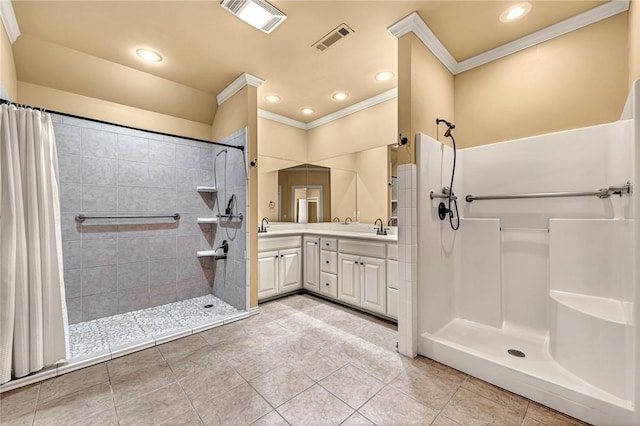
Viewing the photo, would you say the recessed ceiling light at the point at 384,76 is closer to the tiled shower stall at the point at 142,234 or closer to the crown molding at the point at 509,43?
the crown molding at the point at 509,43

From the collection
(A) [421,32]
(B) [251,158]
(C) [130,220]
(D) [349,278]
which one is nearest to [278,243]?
(D) [349,278]

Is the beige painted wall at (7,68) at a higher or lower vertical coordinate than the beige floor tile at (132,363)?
higher

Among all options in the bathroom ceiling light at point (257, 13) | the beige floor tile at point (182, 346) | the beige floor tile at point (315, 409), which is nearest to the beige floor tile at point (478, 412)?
the beige floor tile at point (315, 409)

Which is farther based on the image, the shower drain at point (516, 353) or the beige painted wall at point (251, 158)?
the beige painted wall at point (251, 158)

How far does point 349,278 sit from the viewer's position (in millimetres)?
3070

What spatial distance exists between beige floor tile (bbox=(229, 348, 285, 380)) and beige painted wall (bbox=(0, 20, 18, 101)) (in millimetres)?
2875

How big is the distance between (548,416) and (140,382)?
260 centimetres

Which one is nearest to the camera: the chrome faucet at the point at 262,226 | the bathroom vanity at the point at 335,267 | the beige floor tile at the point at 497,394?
the beige floor tile at the point at 497,394

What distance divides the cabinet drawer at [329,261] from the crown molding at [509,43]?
235 centimetres

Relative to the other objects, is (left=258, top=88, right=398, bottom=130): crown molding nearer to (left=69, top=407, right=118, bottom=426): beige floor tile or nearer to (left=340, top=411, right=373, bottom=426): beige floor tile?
(left=340, top=411, right=373, bottom=426): beige floor tile

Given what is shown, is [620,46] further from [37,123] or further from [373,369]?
[37,123]

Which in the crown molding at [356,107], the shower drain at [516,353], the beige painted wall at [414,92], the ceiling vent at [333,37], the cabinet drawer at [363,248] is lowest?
the shower drain at [516,353]

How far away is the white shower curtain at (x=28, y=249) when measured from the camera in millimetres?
1754

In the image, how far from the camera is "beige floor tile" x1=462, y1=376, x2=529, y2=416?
1591 mm
